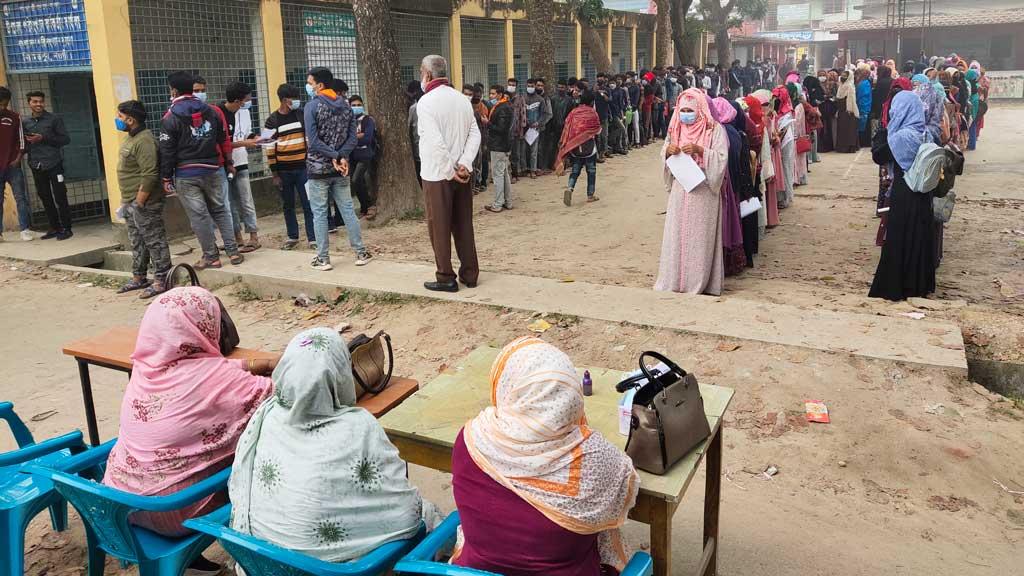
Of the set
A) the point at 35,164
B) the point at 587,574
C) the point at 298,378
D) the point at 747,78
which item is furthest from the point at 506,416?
the point at 747,78

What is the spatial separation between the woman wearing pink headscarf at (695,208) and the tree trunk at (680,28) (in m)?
19.0

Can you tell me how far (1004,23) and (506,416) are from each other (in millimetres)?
35908

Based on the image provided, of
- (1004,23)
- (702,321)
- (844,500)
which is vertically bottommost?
(844,500)

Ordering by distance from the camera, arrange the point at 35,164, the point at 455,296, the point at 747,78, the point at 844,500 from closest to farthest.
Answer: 1. the point at 844,500
2. the point at 455,296
3. the point at 35,164
4. the point at 747,78

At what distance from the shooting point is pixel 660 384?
8.68ft

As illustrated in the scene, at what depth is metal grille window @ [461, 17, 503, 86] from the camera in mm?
16500

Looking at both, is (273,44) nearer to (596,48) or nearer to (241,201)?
(241,201)

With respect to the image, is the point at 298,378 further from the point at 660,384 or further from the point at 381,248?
the point at 381,248

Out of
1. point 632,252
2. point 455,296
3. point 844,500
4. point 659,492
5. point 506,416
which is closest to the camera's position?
point 506,416

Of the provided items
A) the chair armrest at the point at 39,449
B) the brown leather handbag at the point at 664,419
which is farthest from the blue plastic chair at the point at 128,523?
the brown leather handbag at the point at 664,419

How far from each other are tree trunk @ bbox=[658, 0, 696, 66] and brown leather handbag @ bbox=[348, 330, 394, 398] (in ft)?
75.1

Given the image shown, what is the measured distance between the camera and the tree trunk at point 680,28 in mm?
24391

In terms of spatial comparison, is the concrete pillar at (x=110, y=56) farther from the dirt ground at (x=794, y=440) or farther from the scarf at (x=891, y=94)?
the scarf at (x=891, y=94)

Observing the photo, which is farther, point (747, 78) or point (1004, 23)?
point (1004, 23)
